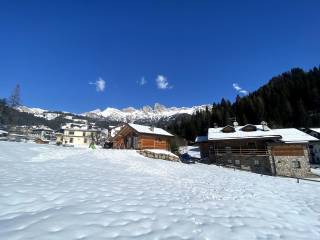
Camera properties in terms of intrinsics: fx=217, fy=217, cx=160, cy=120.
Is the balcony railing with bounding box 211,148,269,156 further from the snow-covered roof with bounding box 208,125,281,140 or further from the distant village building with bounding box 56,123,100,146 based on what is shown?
the distant village building with bounding box 56,123,100,146

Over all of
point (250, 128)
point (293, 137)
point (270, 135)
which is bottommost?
point (293, 137)

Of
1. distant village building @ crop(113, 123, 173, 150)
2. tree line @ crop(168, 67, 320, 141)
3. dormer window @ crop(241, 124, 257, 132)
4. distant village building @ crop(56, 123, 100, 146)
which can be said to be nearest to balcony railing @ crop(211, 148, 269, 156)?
dormer window @ crop(241, 124, 257, 132)

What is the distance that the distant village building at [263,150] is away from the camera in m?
39.4

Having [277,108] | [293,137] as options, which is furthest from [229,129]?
[277,108]

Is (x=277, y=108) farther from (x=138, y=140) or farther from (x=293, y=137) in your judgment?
(x=138, y=140)

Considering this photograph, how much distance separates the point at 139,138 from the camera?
41.0 metres

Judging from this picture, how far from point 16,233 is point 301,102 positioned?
331ft

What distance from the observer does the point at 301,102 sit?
86062 millimetres

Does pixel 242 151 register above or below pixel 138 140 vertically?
below

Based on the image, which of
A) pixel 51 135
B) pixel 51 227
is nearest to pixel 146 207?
pixel 51 227

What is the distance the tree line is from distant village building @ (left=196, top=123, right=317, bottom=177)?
126ft

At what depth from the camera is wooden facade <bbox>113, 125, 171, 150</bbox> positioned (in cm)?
4134

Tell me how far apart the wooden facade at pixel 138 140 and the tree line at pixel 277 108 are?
4370 centimetres

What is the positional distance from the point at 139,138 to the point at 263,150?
23889 mm
